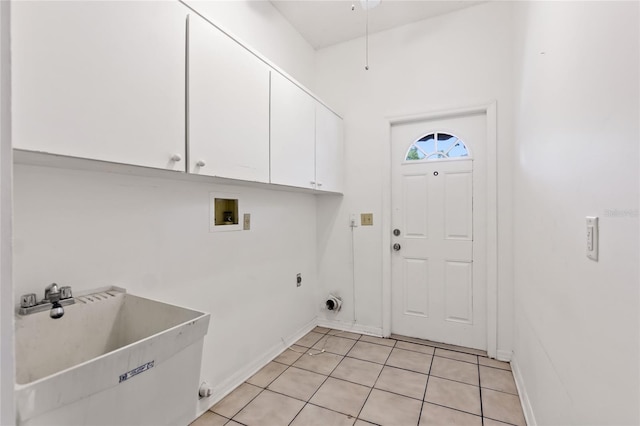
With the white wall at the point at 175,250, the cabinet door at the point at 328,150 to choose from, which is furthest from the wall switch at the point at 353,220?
the white wall at the point at 175,250

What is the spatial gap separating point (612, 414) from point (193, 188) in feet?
6.48

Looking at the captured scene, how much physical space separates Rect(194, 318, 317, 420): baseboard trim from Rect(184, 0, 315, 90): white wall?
228 centimetres

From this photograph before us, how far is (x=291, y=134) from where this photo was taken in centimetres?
219

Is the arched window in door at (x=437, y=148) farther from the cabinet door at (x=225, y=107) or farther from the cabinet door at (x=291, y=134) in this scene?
the cabinet door at (x=225, y=107)

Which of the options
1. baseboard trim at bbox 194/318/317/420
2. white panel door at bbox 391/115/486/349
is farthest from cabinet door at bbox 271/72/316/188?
baseboard trim at bbox 194/318/317/420

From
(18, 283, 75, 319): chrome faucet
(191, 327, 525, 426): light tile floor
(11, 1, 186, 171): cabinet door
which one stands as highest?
(11, 1, 186, 171): cabinet door

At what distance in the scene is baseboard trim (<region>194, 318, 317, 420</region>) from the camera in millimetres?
1820

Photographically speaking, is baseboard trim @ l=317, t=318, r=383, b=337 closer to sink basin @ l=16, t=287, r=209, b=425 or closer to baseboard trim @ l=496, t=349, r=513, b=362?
baseboard trim @ l=496, t=349, r=513, b=362

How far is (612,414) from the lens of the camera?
775mm

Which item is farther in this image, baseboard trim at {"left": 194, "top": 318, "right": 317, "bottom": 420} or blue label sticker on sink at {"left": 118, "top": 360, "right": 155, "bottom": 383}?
baseboard trim at {"left": 194, "top": 318, "right": 317, "bottom": 420}

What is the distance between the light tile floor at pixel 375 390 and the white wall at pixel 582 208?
A: 1.19ft

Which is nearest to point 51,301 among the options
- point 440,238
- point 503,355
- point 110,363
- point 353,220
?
point 110,363

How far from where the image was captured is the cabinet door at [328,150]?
2.57 metres

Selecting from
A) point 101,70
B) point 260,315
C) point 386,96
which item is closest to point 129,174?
point 101,70
